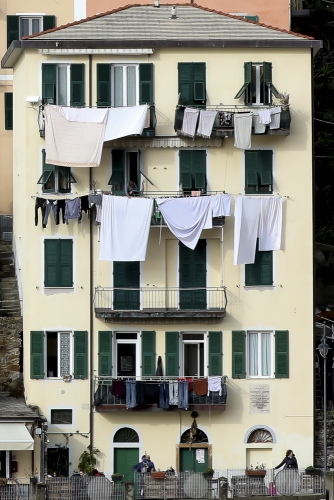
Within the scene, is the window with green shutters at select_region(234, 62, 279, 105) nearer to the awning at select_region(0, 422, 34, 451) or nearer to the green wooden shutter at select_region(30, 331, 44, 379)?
the green wooden shutter at select_region(30, 331, 44, 379)

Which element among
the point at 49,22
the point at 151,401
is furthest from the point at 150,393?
the point at 49,22

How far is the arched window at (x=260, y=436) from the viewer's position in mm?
65438

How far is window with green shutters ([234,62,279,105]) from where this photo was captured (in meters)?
65.8

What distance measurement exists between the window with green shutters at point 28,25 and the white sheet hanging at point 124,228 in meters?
13.3

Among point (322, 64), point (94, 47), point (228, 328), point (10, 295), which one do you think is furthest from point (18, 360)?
point (322, 64)

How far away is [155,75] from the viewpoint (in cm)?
6600

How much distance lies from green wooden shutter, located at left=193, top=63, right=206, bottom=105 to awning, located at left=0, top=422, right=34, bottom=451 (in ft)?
46.3

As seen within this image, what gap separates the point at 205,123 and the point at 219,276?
590 centimetres

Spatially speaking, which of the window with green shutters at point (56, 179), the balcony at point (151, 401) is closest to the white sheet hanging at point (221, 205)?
the window with green shutters at point (56, 179)

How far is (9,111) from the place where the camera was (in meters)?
74.3

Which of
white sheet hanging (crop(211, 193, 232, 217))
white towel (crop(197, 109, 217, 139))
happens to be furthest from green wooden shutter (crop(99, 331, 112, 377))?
white towel (crop(197, 109, 217, 139))

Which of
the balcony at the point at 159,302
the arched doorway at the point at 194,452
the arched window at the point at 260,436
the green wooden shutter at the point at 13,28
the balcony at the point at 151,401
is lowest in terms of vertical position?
the arched doorway at the point at 194,452

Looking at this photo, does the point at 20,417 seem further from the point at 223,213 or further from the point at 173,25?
the point at 173,25

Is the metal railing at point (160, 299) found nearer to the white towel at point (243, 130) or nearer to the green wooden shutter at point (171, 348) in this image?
the green wooden shutter at point (171, 348)
